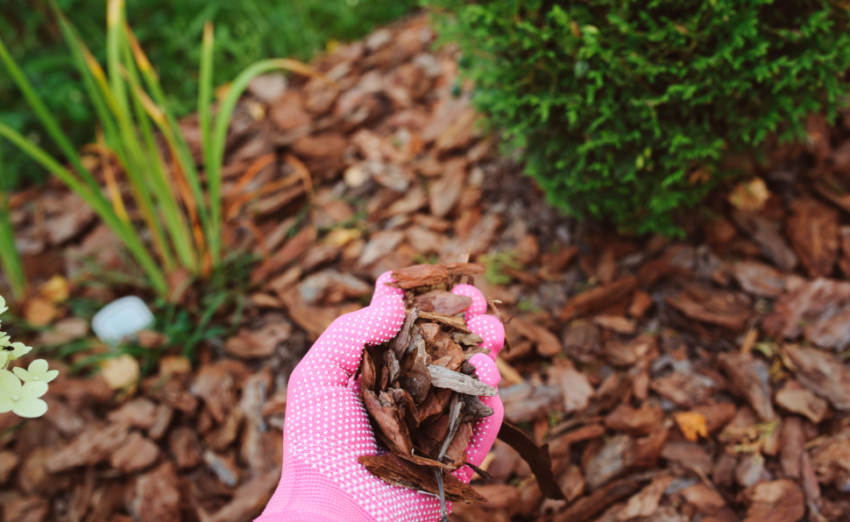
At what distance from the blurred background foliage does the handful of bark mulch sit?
254 centimetres

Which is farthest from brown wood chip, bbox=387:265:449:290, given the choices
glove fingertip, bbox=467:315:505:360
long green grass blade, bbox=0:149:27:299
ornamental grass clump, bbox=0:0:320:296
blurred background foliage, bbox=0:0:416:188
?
blurred background foliage, bbox=0:0:416:188

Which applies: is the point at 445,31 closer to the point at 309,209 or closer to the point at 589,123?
the point at 589,123

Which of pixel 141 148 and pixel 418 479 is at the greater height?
pixel 141 148

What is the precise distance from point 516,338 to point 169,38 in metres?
3.05

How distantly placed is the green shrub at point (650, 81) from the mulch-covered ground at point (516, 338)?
1.36 ft

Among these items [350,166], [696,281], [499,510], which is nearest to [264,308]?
[350,166]

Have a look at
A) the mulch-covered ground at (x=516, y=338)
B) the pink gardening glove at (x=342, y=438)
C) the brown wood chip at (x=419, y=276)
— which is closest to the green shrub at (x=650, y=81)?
the mulch-covered ground at (x=516, y=338)

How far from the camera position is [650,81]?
1.56 meters

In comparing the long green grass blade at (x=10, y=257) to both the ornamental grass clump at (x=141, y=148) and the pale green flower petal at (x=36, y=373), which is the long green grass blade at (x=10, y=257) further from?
the pale green flower petal at (x=36, y=373)

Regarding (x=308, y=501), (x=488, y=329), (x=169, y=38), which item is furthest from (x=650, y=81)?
(x=169, y=38)

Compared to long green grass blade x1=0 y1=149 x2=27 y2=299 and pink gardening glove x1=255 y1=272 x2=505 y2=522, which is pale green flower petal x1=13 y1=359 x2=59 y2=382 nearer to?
pink gardening glove x1=255 y1=272 x2=505 y2=522

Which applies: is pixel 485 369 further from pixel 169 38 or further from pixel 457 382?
pixel 169 38

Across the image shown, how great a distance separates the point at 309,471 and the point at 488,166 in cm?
180

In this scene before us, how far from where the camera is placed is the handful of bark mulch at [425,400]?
1.14m
